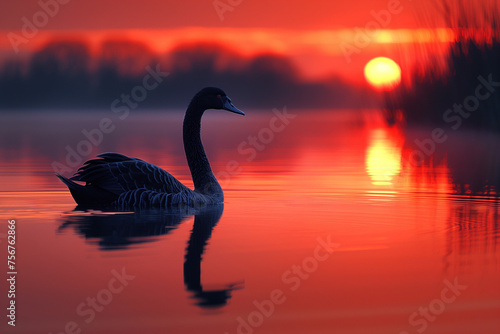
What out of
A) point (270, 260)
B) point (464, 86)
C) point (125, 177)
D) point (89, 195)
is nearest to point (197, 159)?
point (125, 177)

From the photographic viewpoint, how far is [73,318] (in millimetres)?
4180

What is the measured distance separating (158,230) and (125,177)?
1509mm

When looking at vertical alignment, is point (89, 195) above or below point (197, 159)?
below

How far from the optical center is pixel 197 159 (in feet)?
31.7

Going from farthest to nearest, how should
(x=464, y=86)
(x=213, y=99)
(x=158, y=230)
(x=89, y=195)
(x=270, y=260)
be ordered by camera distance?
(x=464, y=86)
(x=213, y=99)
(x=89, y=195)
(x=158, y=230)
(x=270, y=260)

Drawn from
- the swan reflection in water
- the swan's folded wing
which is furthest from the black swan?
the swan reflection in water

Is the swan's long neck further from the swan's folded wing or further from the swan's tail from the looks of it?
the swan's tail

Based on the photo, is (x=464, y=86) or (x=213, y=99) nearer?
(x=213, y=99)

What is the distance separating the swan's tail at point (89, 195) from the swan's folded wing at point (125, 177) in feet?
0.23

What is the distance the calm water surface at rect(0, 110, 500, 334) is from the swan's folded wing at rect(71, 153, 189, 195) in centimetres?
36

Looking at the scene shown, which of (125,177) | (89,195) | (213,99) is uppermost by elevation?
(213,99)

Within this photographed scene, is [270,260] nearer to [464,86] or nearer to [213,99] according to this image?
[213,99]

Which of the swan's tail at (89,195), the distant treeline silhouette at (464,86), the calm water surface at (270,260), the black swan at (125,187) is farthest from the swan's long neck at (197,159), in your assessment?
the distant treeline silhouette at (464,86)

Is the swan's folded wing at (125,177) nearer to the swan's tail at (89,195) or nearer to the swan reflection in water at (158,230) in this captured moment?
the swan's tail at (89,195)
